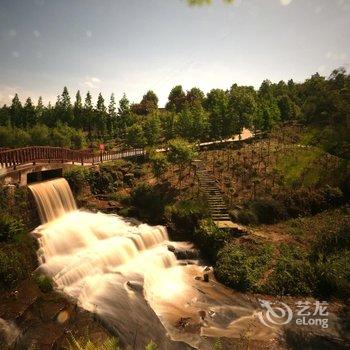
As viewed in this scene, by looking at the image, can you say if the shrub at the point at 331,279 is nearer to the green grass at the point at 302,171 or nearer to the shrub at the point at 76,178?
the green grass at the point at 302,171

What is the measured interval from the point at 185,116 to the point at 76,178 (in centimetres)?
1784

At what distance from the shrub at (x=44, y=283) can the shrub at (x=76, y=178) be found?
371 inches

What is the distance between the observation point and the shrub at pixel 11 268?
1276cm

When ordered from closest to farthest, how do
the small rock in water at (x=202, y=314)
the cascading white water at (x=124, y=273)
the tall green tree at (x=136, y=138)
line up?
the cascading white water at (x=124, y=273) < the small rock in water at (x=202, y=314) < the tall green tree at (x=136, y=138)

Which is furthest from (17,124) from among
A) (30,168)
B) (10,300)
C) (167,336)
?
(167,336)

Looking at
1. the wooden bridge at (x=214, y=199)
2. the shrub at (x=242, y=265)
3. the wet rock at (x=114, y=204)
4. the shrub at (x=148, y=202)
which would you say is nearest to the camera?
the shrub at (x=242, y=265)

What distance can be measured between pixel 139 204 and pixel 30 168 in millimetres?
8139

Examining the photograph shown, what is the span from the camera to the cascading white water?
38.1 feet

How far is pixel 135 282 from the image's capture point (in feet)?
47.1

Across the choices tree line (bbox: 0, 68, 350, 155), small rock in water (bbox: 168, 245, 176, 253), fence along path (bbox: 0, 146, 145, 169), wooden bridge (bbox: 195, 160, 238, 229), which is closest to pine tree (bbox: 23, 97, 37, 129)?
tree line (bbox: 0, 68, 350, 155)

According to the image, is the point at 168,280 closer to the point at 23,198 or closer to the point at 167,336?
the point at 167,336

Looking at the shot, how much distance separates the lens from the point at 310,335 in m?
11.1

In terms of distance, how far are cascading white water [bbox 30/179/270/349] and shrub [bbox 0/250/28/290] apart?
3.82 ft

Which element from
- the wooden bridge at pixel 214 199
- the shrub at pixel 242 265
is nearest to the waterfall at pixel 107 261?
the shrub at pixel 242 265
